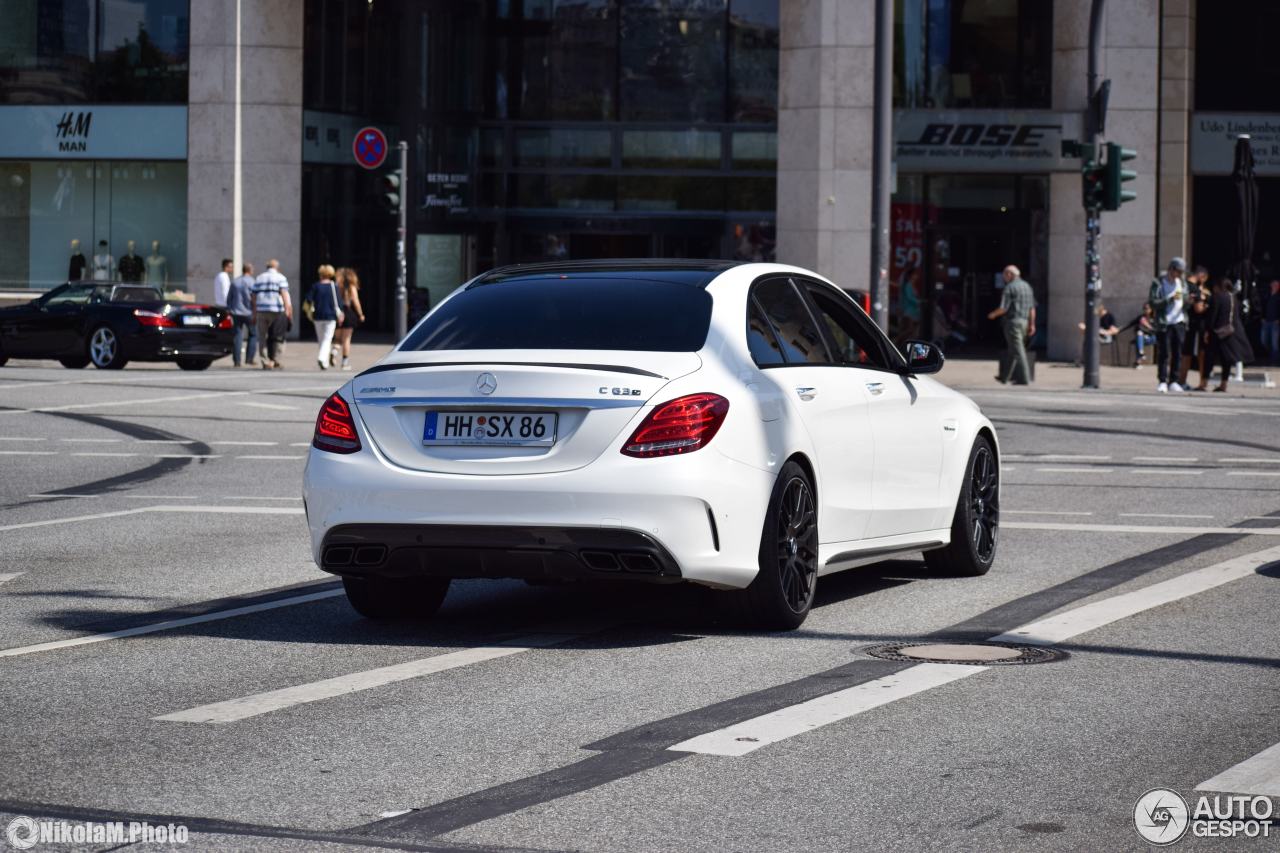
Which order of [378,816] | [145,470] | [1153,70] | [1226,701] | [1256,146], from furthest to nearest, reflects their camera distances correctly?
[1256,146] < [1153,70] < [145,470] < [1226,701] < [378,816]

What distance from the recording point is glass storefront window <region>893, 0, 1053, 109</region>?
39469 millimetres

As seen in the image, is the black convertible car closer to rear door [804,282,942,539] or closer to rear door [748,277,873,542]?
rear door [804,282,942,539]

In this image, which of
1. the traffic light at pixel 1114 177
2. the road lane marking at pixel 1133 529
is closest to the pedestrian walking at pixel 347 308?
the traffic light at pixel 1114 177

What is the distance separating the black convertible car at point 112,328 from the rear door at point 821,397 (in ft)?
79.3

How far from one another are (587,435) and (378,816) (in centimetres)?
280

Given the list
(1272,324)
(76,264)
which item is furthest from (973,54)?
(76,264)

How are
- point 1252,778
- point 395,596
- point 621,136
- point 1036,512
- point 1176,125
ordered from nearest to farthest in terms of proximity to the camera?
point 1252,778, point 395,596, point 1036,512, point 1176,125, point 621,136

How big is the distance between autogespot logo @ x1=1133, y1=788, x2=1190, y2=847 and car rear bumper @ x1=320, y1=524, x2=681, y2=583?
8.69 feet

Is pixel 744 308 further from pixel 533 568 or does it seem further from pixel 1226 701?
pixel 1226 701

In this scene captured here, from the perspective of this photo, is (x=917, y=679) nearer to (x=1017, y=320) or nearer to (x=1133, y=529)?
(x=1133, y=529)

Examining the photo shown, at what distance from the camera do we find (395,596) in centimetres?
878

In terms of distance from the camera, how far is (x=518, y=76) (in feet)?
160

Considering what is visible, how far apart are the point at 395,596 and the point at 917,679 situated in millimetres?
2523

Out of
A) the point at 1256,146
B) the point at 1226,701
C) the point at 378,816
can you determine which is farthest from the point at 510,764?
the point at 1256,146
